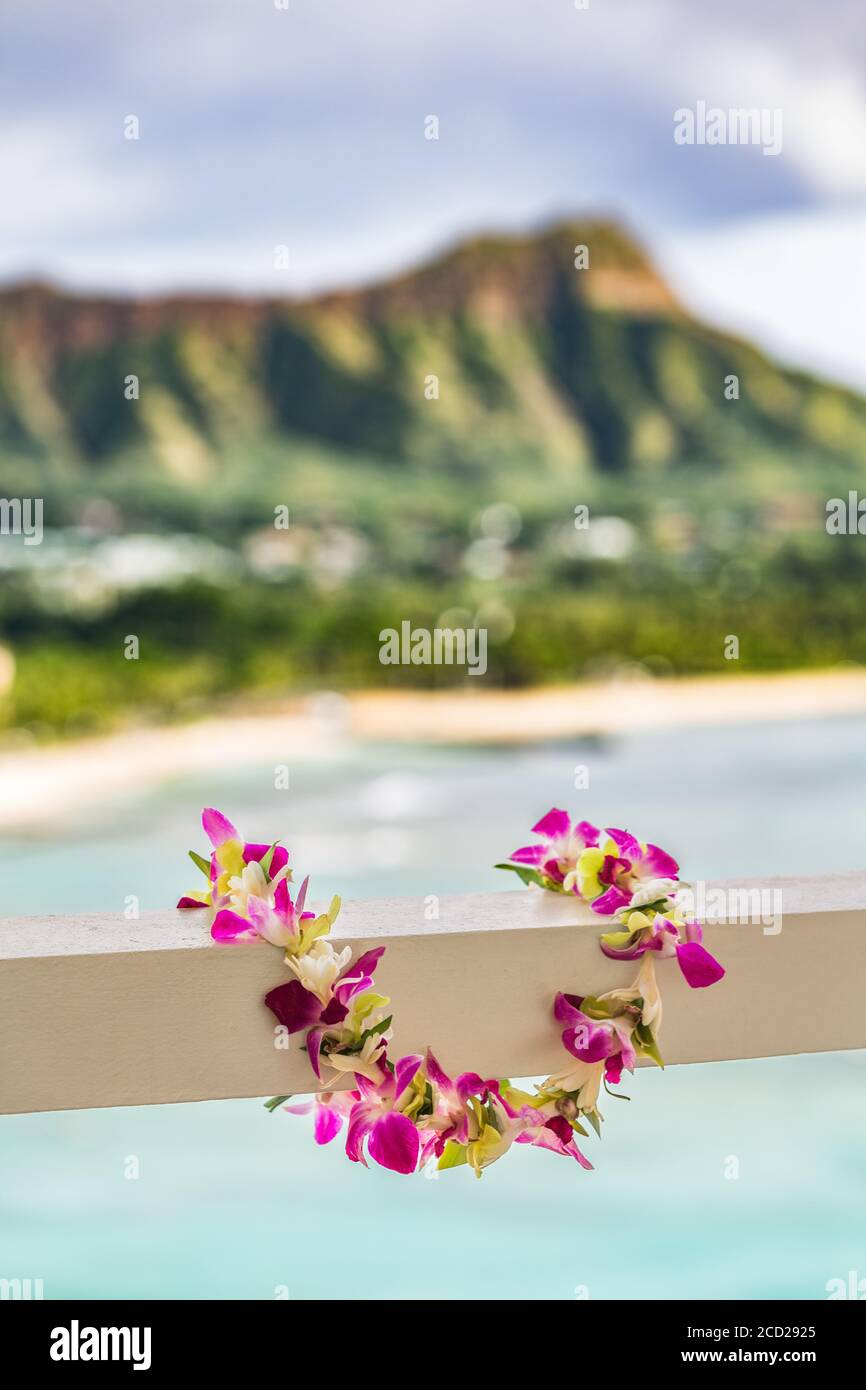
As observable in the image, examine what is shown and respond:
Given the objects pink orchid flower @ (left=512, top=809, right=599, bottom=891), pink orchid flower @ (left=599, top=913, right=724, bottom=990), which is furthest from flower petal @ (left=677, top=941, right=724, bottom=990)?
pink orchid flower @ (left=512, top=809, right=599, bottom=891)

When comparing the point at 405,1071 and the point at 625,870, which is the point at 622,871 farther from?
the point at 405,1071

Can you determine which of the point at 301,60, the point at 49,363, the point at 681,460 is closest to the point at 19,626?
the point at 49,363

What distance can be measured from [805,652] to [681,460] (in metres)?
1.23

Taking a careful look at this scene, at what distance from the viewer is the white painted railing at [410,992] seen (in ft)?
2.66

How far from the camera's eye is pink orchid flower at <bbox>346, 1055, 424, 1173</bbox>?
2.75 feet

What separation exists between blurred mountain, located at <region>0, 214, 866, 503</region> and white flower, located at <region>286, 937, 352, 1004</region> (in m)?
Answer: 6.78

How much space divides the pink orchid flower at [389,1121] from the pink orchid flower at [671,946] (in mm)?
135

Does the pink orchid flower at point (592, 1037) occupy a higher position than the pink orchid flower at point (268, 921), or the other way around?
the pink orchid flower at point (268, 921)

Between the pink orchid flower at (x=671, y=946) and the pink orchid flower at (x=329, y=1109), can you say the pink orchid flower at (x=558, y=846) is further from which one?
the pink orchid flower at (x=329, y=1109)

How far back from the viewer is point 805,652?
25.9 feet

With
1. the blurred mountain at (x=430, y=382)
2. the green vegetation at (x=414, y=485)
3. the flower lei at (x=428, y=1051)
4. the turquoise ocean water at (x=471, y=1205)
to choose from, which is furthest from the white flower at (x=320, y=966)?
the blurred mountain at (x=430, y=382)

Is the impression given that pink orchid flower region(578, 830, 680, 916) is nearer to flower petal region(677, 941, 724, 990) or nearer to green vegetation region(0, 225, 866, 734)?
flower petal region(677, 941, 724, 990)

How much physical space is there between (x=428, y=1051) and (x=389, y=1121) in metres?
0.04
